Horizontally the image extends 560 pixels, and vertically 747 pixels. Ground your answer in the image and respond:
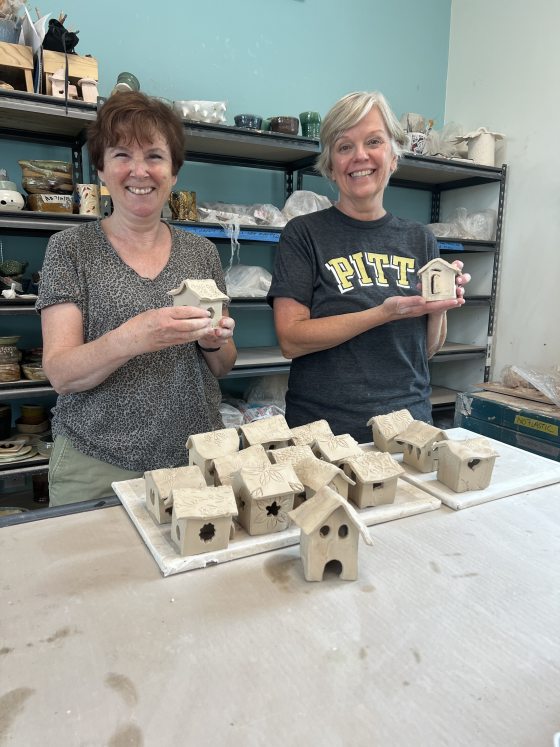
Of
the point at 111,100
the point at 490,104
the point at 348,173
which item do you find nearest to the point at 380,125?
the point at 348,173

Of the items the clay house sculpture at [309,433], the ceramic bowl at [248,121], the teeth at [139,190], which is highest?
the ceramic bowl at [248,121]

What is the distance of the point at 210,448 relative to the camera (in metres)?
1.13

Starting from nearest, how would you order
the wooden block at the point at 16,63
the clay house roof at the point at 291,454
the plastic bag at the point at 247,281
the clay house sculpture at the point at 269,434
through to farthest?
the clay house roof at the point at 291,454 < the clay house sculpture at the point at 269,434 < the wooden block at the point at 16,63 < the plastic bag at the point at 247,281

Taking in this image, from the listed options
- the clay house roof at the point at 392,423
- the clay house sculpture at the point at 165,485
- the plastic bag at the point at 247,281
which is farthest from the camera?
the plastic bag at the point at 247,281

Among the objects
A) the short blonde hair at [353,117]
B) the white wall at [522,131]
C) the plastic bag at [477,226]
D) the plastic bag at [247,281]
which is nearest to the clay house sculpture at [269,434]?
the short blonde hair at [353,117]

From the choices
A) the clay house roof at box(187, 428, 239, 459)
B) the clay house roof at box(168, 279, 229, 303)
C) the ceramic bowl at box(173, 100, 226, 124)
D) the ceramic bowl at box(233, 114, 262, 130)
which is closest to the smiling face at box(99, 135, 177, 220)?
the clay house roof at box(168, 279, 229, 303)

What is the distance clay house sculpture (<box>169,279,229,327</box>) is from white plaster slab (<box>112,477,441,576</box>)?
407 mm

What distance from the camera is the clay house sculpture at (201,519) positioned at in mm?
881

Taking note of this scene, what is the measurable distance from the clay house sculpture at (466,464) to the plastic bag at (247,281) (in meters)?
1.79

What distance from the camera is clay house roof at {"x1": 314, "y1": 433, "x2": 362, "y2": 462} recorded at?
3.78ft

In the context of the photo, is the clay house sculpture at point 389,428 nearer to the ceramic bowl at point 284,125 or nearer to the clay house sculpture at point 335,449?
the clay house sculpture at point 335,449

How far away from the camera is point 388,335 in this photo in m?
1.55

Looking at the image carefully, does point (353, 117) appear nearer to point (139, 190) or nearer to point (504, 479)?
point (139, 190)

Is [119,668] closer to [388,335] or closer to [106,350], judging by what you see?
[106,350]
